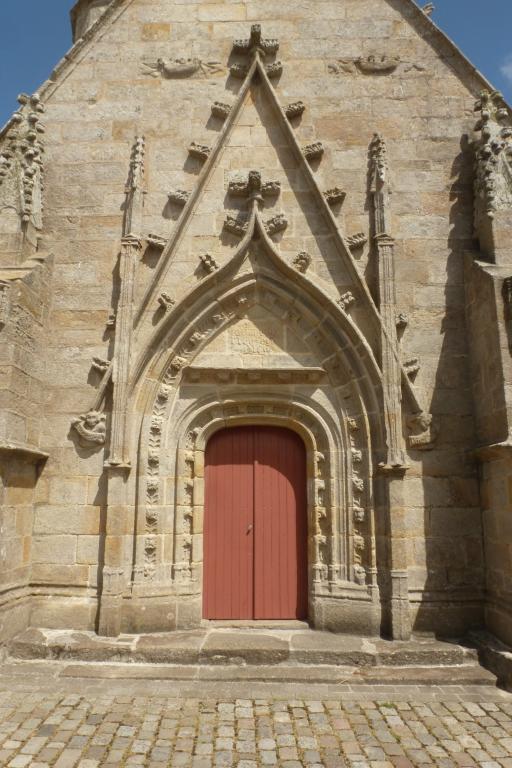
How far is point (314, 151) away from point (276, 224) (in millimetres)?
1001

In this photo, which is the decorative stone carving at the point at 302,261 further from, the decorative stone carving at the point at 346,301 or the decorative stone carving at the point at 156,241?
the decorative stone carving at the point at 156,241

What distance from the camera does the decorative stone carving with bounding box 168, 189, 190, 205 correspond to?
5.94m

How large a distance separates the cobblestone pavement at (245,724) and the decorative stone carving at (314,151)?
5.45 m

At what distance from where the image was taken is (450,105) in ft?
20.4

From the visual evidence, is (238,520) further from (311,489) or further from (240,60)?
(240,60)

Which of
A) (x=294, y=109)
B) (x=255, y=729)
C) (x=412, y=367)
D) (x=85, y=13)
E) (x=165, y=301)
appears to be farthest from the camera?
(x=85, y=13)

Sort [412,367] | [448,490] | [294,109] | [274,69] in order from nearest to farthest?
[448,490]
[412,367]
[294,109]
[274,69]

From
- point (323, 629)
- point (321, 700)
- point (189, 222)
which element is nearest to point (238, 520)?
point (323, 629)

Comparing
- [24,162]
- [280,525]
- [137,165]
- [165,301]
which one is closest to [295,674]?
[280,525]

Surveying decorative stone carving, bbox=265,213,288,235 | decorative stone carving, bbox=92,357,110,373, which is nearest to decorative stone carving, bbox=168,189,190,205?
decorative stone carving, bbox=265,213,288,235

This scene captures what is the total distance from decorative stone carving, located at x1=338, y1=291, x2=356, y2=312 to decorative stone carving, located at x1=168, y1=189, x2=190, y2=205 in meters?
A: 2.08

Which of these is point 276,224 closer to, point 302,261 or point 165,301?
point 302,261

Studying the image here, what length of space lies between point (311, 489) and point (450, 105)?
15.7ft

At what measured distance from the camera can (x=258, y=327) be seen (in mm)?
5953
